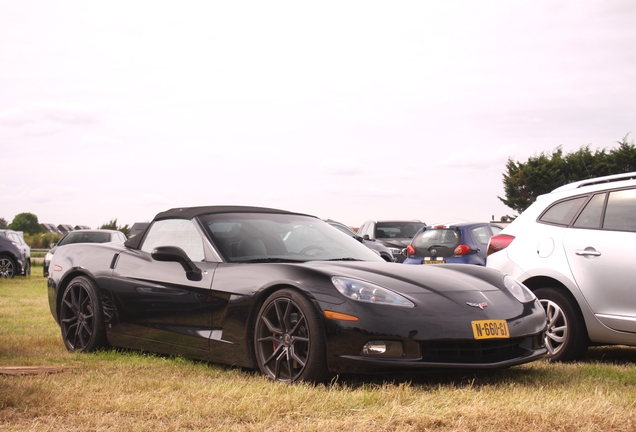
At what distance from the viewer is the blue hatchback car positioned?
50.2ft

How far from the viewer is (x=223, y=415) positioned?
4555 mm

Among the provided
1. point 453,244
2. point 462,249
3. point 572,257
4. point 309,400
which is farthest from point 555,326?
point 453,244

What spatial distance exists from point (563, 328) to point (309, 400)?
308 centimetres

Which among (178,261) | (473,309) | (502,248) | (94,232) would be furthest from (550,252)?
(94,232)

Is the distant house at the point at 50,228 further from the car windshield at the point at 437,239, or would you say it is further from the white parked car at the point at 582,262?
the white parked car at the point at 582,262

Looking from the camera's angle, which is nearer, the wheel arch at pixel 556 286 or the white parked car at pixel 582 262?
the white parked car at pixel 582 262

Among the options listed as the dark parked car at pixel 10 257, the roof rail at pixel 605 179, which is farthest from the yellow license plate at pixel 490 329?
the dark parked car at pixel 10 257

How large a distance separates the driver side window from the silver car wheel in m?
3.00

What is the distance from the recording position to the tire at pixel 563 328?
276 inches

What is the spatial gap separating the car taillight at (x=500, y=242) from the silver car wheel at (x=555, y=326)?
2.42 feet

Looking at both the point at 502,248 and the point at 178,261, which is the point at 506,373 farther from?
the point at 178,261

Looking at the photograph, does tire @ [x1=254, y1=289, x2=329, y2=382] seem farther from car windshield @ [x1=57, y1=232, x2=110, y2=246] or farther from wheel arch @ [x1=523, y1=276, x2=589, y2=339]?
car windshield @ [x1=57, y1=232, x2=110, y2=246]

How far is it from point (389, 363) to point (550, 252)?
2635mm

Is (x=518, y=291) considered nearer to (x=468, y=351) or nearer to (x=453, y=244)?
(x=468, y=351)
